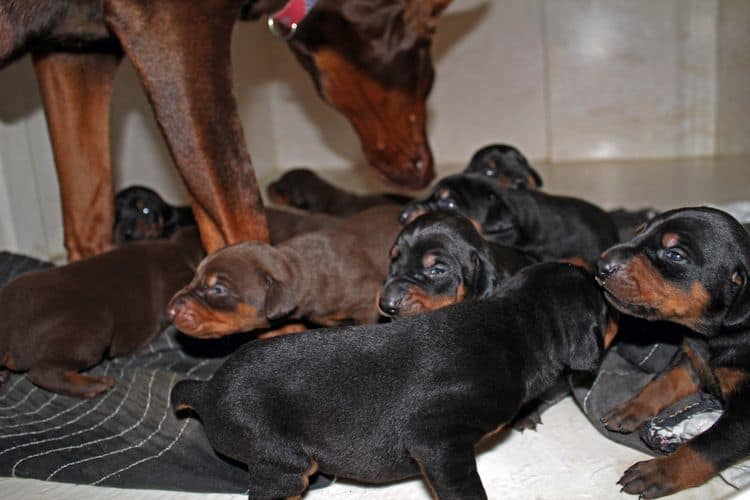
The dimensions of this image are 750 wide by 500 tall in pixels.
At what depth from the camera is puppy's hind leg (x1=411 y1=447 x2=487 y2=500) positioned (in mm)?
2328

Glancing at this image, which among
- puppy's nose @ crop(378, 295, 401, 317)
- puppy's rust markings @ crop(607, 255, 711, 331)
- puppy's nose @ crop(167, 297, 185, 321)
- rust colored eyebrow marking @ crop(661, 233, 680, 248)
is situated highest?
rust colored eyebrow marking @ crop(661, 233, 680, 248)

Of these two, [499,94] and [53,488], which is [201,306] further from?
[499,94]

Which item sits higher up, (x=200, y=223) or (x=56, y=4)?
(x=56, y=4)

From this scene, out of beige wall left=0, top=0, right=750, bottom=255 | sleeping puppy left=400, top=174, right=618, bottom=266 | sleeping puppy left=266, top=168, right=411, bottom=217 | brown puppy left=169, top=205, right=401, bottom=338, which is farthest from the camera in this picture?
beige wall left=0, top=0, right=750, bottom=255

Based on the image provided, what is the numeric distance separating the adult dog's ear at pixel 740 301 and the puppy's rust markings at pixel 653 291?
0.07m

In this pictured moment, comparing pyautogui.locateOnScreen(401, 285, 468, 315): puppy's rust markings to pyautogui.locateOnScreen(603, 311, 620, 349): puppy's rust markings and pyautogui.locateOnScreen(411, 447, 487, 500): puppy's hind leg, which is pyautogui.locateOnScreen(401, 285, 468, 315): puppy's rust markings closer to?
pyautogui.locateOnScreen(603, 311, 620, 349): puppy's rust markings

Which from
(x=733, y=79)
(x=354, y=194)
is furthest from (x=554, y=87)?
(x=354, y=194)

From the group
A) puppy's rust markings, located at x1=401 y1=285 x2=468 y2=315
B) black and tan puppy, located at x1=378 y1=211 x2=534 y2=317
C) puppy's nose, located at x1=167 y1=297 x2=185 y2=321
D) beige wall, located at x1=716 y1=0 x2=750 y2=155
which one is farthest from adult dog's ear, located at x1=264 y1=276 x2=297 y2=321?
beige wall, located at x1=716 y1=0 x2=750 y2=155

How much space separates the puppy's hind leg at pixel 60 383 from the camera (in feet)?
10.9

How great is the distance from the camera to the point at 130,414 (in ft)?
10.6

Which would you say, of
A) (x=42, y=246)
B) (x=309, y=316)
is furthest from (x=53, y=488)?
(x=42, y=246)

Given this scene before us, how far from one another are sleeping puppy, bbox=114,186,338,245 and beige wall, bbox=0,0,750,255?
68.3 inches

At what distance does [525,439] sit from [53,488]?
1495 mm

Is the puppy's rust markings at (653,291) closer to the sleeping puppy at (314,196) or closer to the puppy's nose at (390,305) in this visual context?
the puppy's nose at (390,305)
